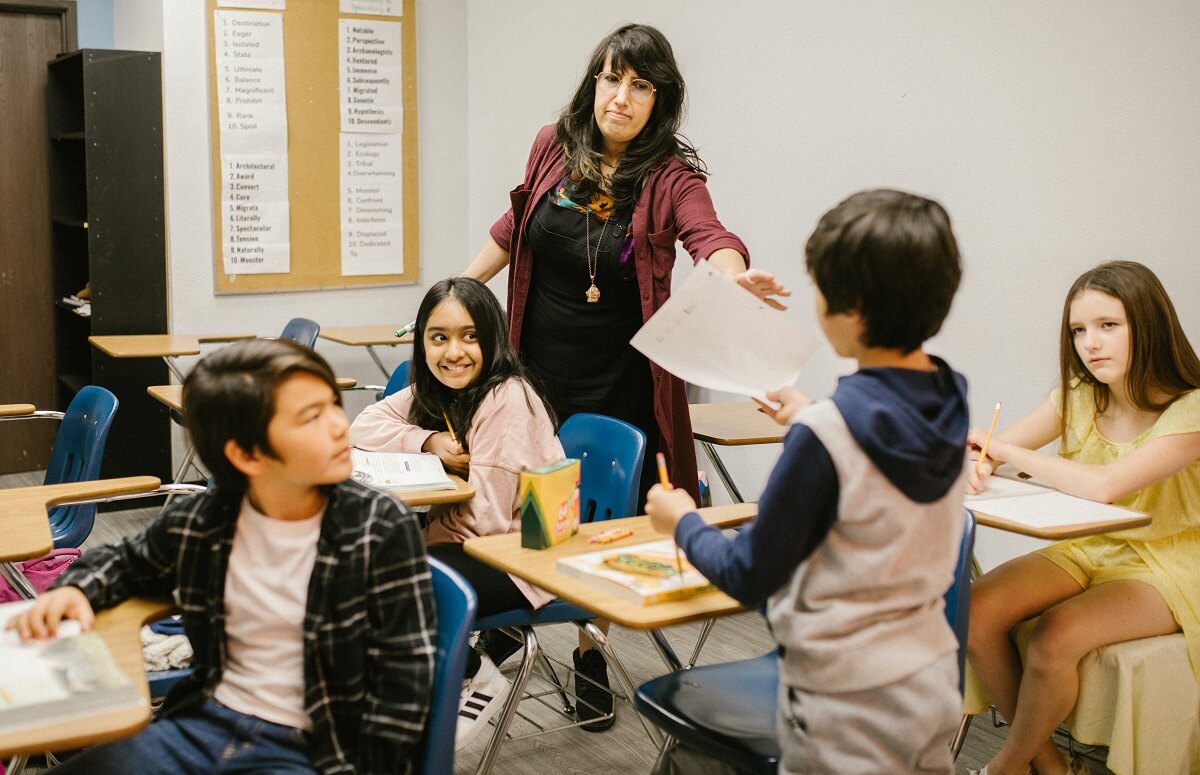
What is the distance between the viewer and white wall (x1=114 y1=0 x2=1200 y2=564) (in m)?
2.95

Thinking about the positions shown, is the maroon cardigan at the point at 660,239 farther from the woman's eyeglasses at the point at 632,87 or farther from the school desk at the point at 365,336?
the school desk at the point at 365,336

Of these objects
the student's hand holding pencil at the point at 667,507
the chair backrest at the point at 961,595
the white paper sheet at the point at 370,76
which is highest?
the white paper sheet at the point at 370,76

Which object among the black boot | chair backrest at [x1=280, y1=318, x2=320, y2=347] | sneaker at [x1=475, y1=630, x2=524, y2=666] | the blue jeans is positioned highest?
chair backrest at [x1=280, y1=318, x2=320, y2=347]

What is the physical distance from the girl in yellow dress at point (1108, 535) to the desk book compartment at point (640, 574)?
943 mm

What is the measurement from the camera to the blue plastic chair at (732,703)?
1694 millimetres

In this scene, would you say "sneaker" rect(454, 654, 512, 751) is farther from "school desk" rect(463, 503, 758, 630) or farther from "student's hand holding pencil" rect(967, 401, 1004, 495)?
"student's hand holding pencil" rect(967, 401, 1004, 495)

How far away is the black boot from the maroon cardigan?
0.55 m

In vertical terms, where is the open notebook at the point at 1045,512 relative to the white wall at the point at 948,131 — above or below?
below

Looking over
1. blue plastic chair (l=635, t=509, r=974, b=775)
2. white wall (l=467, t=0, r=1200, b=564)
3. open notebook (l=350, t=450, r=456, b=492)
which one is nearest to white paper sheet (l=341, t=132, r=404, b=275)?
white wall (l=467, t=0, r=1200, b=564)

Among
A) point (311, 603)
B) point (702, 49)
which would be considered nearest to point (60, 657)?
point (311, 603)

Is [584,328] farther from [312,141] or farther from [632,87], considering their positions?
[312,141]

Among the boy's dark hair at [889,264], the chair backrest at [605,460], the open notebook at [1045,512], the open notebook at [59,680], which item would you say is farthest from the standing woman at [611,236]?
the open notebook at [59,680]

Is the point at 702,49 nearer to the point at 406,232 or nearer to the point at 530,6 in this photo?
the point at 530,6

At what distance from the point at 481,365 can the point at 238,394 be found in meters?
1.05
